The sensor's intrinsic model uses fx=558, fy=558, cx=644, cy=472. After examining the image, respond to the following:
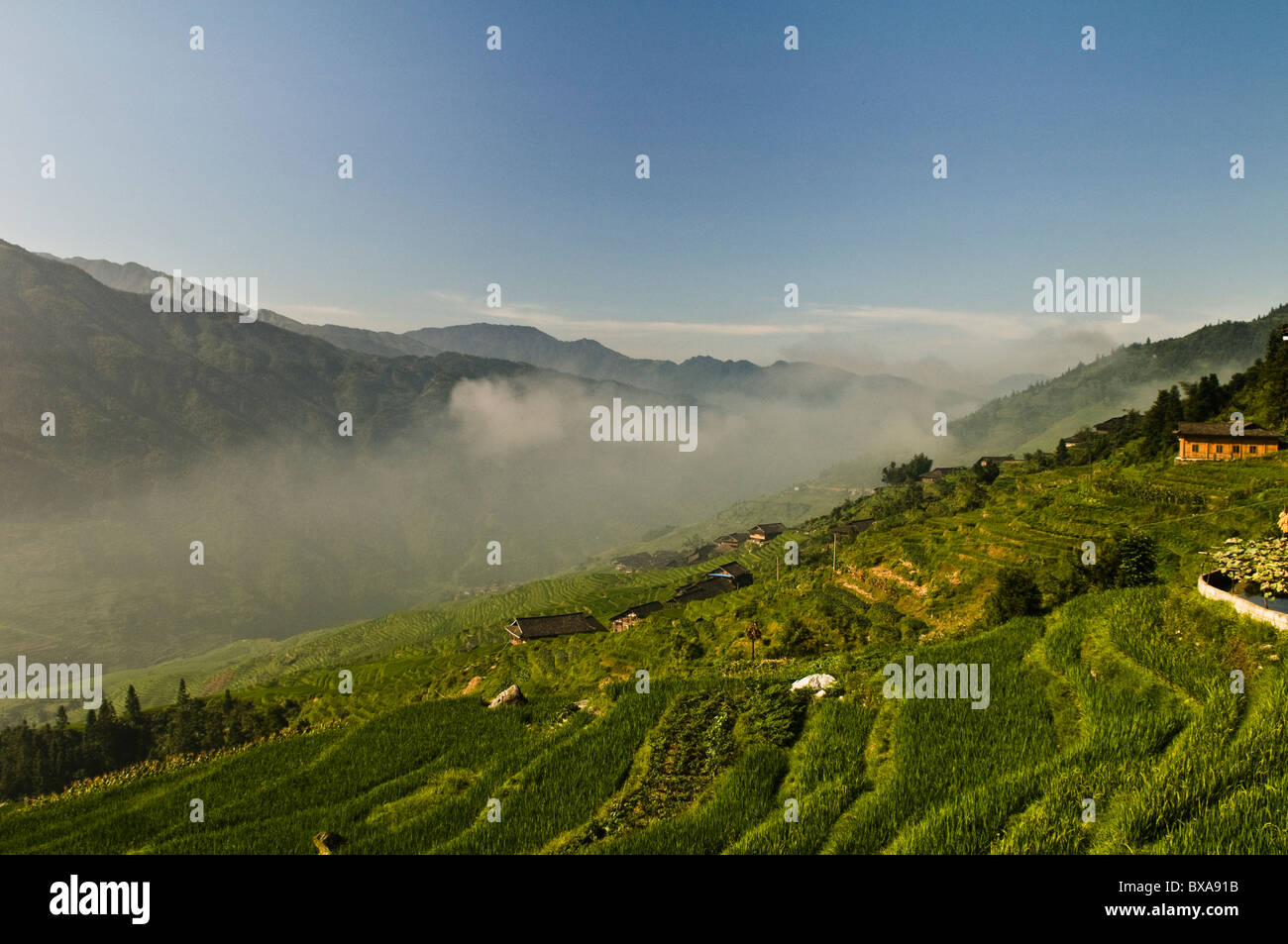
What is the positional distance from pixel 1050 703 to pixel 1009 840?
6301mm

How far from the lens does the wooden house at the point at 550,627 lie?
245 feet

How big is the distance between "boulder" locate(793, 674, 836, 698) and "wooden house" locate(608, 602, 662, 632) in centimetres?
6694

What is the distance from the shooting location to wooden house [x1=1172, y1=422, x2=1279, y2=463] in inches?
1845

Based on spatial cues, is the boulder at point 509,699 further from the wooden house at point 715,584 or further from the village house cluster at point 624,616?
the wooden house at point 715,584

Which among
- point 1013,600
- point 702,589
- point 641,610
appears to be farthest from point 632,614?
point 1013,600

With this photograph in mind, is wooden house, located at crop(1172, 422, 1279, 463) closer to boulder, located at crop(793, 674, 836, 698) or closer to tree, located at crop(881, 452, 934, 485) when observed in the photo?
boulder, located at crop(793, 674, 836, 698)

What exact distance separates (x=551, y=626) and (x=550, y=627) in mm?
231

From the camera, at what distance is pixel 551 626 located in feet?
252

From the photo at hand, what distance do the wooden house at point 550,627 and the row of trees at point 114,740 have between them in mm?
26172

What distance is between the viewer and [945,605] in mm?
31422

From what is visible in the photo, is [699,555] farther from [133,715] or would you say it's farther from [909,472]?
[133,715]

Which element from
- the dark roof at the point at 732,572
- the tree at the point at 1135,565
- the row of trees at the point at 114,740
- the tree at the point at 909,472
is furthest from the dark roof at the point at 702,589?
the tree at the point at 1135,565
